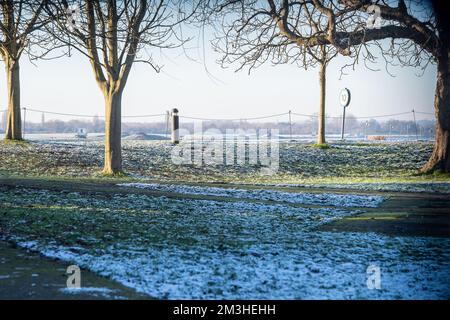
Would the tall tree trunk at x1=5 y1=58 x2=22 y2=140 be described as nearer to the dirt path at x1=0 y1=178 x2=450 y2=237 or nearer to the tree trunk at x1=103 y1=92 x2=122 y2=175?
the tree trunk at x1=103 y1=92 x2=122 y2=175

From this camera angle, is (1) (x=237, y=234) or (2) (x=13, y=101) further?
(2) (x=13, y=101)

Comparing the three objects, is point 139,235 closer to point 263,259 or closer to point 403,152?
point 263,259

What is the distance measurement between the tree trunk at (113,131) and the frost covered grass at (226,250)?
5830 millimetres

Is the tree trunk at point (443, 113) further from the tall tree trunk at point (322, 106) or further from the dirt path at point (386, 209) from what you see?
the tall tree trunk at point (322, 106)

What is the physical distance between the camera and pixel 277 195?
11883mm

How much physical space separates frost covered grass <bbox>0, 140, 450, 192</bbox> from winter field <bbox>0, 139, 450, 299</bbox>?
0.40 metres

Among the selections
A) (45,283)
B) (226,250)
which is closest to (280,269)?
(226,250)

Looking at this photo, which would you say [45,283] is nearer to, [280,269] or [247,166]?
[280,269]

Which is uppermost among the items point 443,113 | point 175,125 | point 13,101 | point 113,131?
point 13,101

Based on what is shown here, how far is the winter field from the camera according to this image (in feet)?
15.9

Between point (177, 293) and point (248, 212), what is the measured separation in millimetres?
4916

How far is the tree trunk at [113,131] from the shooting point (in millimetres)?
15265

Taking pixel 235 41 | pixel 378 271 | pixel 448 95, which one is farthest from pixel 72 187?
pixel 448 95

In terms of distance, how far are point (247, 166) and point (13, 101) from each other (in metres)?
11.2
